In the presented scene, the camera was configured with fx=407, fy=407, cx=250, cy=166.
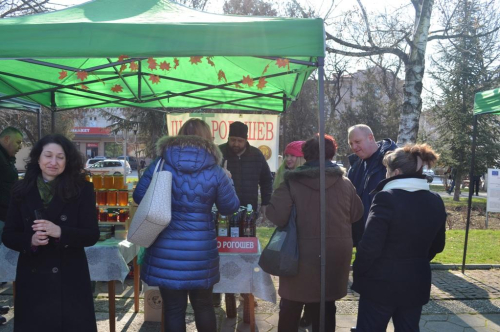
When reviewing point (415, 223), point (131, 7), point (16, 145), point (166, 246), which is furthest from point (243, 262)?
point (16, 145)

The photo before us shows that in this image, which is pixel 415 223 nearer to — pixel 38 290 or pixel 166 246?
pixel 166 246

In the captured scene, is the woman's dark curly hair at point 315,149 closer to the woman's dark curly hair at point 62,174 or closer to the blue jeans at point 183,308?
the blue jeans at point 183,308

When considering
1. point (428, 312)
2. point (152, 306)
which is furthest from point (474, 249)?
point (152, 306)

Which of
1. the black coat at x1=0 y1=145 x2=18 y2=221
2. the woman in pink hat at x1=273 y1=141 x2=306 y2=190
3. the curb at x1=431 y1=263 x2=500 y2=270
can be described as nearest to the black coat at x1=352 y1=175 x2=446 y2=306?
the woman in pink hat at x1=273 y1=141 x2=306 y2=190

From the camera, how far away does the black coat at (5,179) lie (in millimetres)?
3797

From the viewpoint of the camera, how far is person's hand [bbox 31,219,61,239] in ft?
6.97

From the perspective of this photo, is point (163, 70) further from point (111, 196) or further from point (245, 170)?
point (111, 196)

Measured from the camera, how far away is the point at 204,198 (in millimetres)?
2400

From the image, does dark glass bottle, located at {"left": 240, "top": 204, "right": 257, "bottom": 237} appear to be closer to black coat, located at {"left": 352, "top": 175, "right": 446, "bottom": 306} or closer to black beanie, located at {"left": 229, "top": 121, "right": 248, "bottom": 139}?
black coat, located at {"left": 352, "top": 175, "right": 446, "bottom": 306}

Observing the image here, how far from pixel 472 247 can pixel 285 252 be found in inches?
228

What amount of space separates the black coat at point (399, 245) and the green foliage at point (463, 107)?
16.0 metres

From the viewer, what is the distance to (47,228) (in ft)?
7.02

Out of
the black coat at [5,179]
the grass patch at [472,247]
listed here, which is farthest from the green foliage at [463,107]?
the black coat at [5,179]

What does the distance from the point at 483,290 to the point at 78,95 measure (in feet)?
17.7
